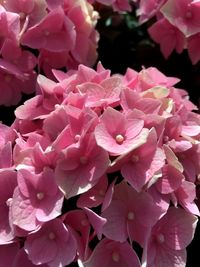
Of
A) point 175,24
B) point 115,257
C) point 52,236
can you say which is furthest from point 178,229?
point 175,24

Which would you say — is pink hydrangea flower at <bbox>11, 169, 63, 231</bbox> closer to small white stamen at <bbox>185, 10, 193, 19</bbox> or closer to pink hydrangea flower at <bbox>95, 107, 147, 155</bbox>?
pink hydrangea flower at <bbox>95, 107, 147, 155</bbox>

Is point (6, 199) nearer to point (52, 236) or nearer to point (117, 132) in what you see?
point (52, 236)

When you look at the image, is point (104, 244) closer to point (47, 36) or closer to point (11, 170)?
point (11, 170)

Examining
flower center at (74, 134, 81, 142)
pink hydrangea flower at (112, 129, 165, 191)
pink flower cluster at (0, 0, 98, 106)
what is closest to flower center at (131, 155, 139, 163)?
pink hydrangea flower at (112, 129, 165, 191)

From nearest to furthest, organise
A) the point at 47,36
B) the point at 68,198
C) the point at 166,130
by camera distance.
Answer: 1. the point at 68,198
2. the point at 166,130
3. the point at 47,36

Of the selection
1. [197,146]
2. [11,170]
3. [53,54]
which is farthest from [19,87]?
[197,146]

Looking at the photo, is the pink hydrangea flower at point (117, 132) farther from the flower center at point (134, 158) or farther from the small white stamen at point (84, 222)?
the small white stamen at point (84, 222)
